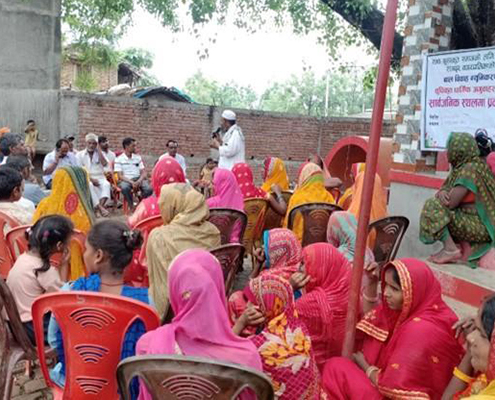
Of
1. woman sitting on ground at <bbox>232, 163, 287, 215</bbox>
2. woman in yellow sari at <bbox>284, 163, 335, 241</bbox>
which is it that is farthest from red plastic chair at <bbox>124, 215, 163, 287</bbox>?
woman sitting on ground at <bbox>232, 163, 287, 215</bbox>

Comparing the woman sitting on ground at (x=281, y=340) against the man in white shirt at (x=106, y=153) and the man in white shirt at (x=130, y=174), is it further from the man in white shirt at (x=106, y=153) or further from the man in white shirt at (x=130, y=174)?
the man in white shirt at (x=106, y=153)

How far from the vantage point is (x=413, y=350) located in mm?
2256

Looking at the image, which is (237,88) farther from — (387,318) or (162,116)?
(387,318)

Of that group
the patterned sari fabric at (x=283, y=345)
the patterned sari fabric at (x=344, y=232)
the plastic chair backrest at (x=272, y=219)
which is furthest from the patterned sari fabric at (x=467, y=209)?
the patterned sari fabric at (x=283, y=345)

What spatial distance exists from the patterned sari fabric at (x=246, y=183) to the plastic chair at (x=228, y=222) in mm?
1145

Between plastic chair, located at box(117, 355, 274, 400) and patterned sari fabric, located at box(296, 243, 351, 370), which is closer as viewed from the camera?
plastic chair, located at box(117, 355, 274, 400)

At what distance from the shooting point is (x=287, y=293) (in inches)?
86.4

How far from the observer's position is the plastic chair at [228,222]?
14.3ft

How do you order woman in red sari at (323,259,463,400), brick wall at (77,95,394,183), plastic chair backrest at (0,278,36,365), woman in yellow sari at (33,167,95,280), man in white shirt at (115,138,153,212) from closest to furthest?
woman in red sari at (323,259,463,400) < plastic chair backrest at (0,278,36,365) < woman in yellow sari at (33,167,95,280) < man in white shirt at (115,138,153,212) < brick wall at (77,95,394,183)

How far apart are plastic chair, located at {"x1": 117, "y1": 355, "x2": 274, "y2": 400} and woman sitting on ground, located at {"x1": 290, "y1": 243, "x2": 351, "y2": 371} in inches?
40.9

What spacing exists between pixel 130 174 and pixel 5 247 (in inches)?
238

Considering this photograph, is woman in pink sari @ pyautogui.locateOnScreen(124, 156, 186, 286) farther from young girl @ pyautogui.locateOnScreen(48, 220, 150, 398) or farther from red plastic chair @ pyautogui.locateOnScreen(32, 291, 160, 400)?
red plastic chair @ pyautogui.locateOnScreen(32, 291, 160, 400)

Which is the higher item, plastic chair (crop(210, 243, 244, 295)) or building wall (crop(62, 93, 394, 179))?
building wall (crop(62, 93, 394, 179))

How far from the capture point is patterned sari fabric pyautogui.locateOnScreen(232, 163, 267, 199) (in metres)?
5.64
